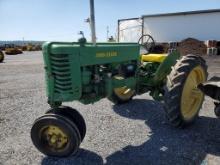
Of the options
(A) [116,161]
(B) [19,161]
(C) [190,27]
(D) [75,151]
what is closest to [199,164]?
(A) [116,161]

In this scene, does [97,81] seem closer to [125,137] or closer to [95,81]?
[95,81]

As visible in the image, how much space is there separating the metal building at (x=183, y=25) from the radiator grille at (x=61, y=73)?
22.7 m

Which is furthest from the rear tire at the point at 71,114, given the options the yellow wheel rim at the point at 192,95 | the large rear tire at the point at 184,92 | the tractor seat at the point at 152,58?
the tractor seat at the point at 152,58

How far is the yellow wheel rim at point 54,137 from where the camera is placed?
161 inches

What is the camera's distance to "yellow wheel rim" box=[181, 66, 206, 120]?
519cm

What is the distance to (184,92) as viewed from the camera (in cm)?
515

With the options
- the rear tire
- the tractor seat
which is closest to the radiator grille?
the rear tire

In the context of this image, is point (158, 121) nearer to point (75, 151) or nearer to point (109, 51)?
point (109, 51)

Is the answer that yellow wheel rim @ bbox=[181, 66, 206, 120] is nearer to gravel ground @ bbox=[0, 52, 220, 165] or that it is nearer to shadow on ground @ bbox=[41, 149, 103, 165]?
gravel ground @ bbox=[0, 52, 220, 165]

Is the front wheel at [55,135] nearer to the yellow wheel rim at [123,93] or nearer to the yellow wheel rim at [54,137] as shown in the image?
the yellow wheel rim at [54,137]

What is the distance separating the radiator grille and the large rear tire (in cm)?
167

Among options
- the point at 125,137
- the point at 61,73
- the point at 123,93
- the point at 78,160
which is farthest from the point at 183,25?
the point at 78,160

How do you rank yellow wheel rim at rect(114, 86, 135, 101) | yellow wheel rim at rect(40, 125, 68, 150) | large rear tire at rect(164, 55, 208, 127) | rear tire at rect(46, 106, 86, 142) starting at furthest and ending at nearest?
1. yellow wheel rim at rect(114, 86, 135, 101)
2. large rear tire at rect(164, 55, 208, 127)
3. rear tire at rect(46, 106, 86, 142)
4. yellow wheel rim at rect(40, 125, 68, 150)

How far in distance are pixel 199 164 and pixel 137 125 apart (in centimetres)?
174
